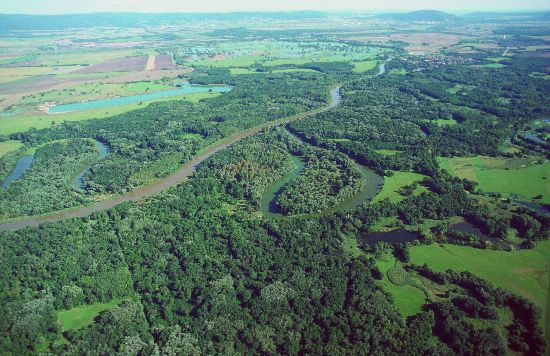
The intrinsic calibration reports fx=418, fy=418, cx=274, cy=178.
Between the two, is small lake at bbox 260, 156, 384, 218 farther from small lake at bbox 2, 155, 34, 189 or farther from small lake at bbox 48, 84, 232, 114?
small lake at bbox 48, 84, 232, 114

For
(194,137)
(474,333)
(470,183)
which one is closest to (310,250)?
(474,333)

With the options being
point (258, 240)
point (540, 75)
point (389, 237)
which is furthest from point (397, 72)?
point (258, 240)

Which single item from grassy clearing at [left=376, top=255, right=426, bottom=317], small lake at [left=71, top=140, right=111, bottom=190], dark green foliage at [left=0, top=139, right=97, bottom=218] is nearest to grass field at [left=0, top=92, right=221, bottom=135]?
dark green foliage at [left=0, top=139, right=97, bottom=218]

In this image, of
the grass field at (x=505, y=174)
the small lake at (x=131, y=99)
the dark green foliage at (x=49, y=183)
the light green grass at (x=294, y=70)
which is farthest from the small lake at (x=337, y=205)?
the light green grass at (x=294, y=70)

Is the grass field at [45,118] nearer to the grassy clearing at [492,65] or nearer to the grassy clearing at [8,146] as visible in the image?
the grassy clearing at [8,146]

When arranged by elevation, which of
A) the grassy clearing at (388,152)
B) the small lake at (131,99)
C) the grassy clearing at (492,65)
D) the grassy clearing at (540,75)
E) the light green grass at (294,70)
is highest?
the grassy clearing at (492,65)

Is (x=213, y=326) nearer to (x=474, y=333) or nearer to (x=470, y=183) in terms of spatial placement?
(x=474, y=333)
